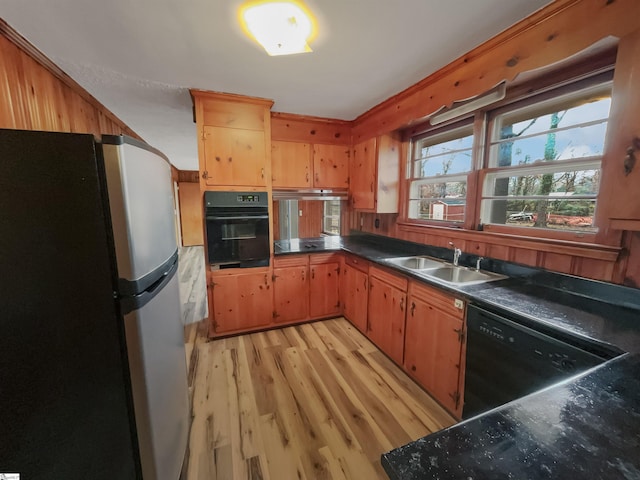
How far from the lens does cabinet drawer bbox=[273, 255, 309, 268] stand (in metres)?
2.93

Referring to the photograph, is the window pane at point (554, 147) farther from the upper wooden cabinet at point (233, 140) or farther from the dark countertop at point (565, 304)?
the upper wooden cabinet at point (233, 140)

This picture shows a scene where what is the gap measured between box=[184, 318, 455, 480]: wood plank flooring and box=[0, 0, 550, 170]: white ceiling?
2.41 meters

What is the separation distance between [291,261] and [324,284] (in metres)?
0.51

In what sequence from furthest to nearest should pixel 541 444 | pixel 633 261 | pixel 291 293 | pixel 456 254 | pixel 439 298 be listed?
pixel 291 293 < pixel 456 254 < pixel 439 298 < pixel 633 261 < pixel 541 444

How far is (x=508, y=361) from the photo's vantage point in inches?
53.2

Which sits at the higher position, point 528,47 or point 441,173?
point 528,47

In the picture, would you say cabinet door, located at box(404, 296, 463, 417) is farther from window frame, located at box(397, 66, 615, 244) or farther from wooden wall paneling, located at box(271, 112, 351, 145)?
wooden wall paneling, located at box(271, 112, 351, 145)

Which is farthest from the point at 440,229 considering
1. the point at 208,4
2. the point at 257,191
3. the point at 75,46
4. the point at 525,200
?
the point at 75,46

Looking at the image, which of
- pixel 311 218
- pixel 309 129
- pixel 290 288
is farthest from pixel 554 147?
pixel 311 218

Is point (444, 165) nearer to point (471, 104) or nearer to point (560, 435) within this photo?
point (471, 104)

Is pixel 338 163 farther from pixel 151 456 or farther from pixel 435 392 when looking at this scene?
pixel 151 456

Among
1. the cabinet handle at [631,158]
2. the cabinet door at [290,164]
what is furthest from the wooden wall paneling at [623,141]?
the cabinet door at [290,164]

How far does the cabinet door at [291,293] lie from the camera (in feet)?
9.73

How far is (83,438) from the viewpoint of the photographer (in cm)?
96
